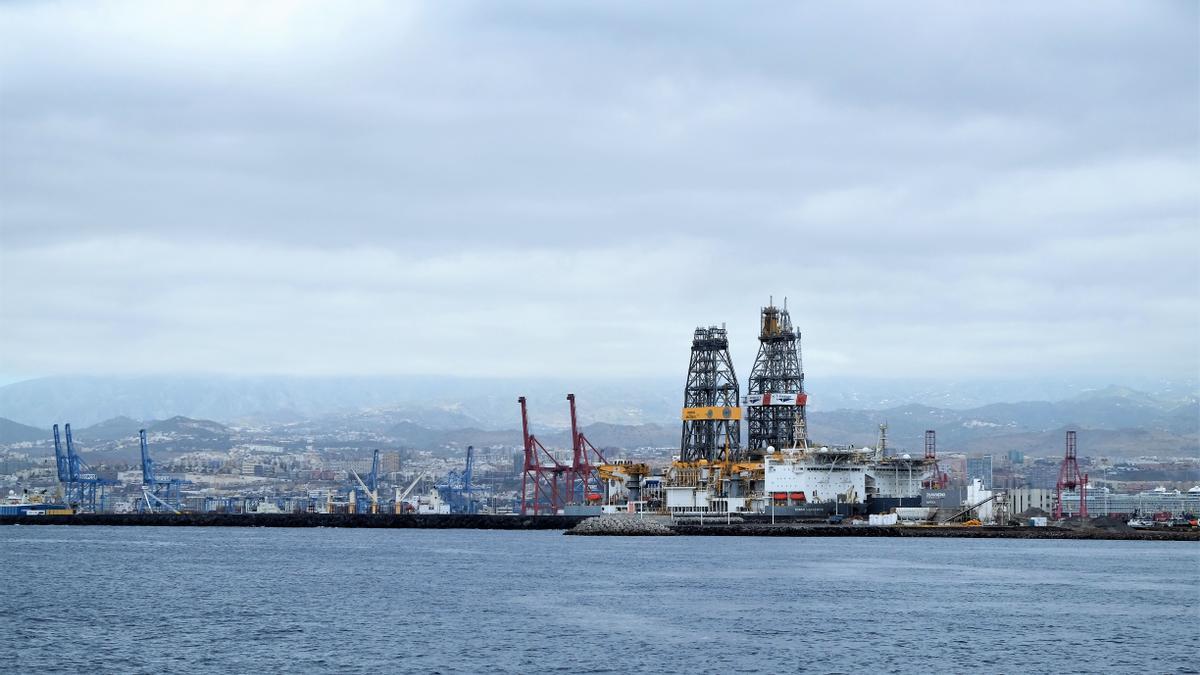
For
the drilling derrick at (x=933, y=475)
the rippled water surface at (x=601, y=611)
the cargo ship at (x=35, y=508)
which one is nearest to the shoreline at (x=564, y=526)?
the cargo ship at (x=35, y=508)

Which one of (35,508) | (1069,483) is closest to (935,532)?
(1069,483)

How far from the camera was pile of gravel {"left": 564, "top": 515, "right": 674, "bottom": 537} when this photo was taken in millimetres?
107438

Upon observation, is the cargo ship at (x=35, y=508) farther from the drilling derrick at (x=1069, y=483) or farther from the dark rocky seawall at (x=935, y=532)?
the drilling derrick at (x=1069, y=483)

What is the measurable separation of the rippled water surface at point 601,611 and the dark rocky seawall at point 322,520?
40153mm

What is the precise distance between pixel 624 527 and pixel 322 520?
40.8m

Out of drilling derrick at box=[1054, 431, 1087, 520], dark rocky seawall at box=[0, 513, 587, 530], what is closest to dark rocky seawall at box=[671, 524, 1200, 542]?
drilling derrick at box=[1054, 431, 1087, 520]

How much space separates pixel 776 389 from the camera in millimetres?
121562

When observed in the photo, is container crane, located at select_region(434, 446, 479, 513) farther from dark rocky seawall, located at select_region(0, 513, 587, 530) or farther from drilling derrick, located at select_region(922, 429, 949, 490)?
drilling derrick, located at select_region(922, 429, 949, 490)

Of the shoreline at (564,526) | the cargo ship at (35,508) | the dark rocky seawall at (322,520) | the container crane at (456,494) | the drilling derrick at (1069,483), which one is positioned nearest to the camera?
the shoreline at (564,526)

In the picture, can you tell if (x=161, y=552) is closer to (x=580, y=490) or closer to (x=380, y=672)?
(x=380, y=672)

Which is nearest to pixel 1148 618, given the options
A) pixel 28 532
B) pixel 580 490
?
pixel 28 532

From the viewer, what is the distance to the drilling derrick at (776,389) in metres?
119

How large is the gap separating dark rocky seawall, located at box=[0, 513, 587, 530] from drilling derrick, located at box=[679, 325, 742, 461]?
39.1 feet

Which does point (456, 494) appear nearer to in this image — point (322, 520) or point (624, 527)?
point (322, 520)
